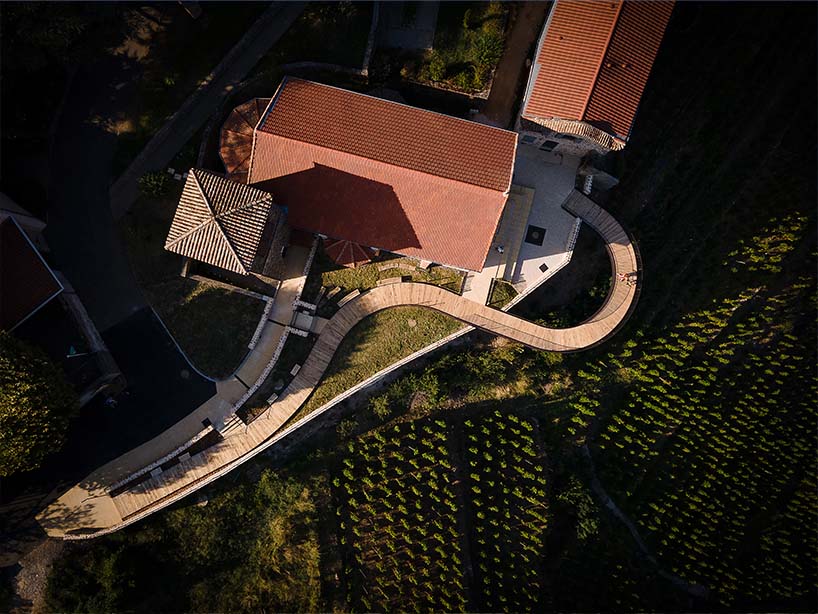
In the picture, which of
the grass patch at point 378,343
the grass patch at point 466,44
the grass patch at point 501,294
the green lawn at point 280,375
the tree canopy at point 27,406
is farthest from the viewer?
the grass patch at point 501,294

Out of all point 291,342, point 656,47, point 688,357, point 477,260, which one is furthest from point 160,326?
point 688,357

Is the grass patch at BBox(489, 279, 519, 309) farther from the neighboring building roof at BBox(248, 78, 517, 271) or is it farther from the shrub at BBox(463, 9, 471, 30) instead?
the shrub at BBox(463, 9, 471, 30)

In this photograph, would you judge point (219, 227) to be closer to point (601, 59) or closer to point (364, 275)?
point (364, 275)

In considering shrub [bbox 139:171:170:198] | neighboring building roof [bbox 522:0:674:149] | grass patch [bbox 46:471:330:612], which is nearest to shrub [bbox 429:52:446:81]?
neighboring building roof [bbox 522:0:674:149]

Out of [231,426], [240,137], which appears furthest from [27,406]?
[240,137]

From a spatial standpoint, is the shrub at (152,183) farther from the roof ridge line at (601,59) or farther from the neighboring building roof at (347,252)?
the roof ridge line at (601,59)

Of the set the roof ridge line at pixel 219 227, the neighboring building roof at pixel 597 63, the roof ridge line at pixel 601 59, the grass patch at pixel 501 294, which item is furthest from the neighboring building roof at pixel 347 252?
the roof ridge line at pixel 601 59
